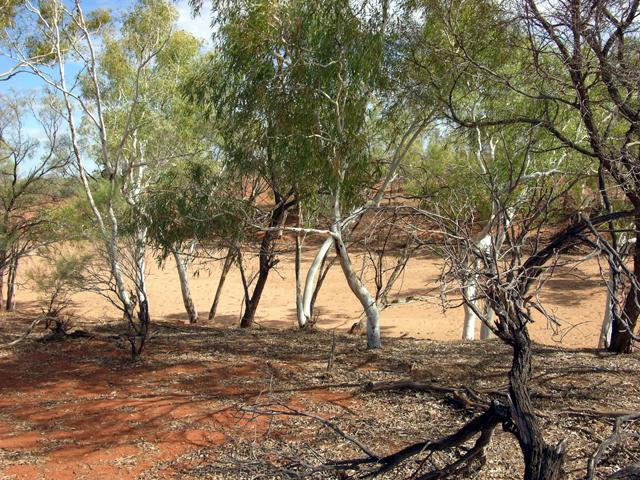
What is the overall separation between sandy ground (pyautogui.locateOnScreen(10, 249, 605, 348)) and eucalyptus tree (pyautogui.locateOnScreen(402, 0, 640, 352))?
760cm

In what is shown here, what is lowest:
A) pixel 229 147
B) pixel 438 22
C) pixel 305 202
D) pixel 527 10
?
pixel 305 202

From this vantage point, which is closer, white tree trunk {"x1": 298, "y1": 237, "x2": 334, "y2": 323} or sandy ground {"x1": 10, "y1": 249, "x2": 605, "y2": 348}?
white tree trunk {"x1": 298, "y1": 237, "x2": 334, "y2": 323}

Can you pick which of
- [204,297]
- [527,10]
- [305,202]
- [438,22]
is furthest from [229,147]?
[204,297]

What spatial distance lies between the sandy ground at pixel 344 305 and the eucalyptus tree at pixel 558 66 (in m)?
7.60

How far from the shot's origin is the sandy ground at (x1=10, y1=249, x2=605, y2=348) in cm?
1639

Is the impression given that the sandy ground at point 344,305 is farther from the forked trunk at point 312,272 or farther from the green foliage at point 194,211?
the green foliage at point 194,211

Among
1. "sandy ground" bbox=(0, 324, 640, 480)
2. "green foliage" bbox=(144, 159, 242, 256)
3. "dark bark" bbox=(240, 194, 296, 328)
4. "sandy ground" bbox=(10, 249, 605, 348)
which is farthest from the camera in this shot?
"sandy ground" bbox=(10, 249, 605, 348)

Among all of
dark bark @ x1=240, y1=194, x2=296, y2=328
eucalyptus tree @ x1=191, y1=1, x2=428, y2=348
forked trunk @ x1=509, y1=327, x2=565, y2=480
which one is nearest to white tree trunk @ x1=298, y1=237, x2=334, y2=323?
dark bark @ x1=240, y1=194, x2=296, y2=328

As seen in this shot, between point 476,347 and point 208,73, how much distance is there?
5.49m

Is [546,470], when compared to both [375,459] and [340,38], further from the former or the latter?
[340,38]

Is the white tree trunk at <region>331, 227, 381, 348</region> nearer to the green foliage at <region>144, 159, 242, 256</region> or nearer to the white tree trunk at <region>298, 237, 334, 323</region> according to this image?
the green foliage at <region>144, 159, 242, 256</region>

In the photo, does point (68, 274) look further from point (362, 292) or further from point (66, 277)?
point (362, 292)

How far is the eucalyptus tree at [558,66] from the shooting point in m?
6.33

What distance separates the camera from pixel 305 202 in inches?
384
